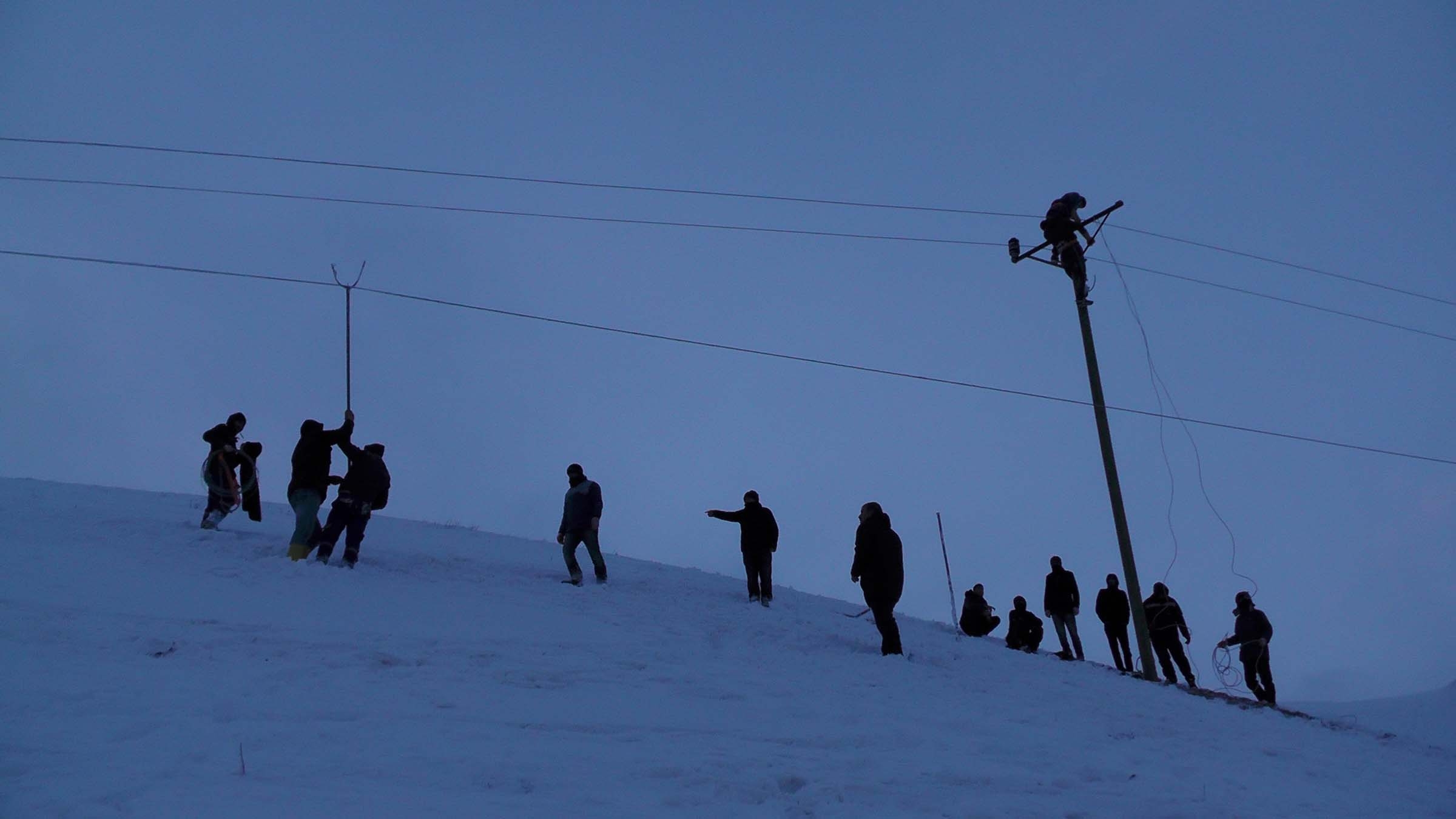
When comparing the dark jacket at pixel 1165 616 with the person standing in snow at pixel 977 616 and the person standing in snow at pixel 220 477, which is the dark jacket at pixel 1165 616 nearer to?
the person standing in snow at pixel 977 616

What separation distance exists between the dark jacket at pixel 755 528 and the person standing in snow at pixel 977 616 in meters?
5.04

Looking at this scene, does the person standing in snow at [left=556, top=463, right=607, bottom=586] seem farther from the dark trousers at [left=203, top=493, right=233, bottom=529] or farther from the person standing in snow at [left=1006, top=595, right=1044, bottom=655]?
the person standing in snow at [left=1006, top=595, right=1044, bottom=655]

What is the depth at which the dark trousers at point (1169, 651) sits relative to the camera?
15414mm

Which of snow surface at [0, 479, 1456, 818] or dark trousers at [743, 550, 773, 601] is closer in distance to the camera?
snow surface at [0, 479, 1456, 818]

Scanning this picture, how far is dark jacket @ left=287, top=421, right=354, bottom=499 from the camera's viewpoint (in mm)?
Answer: 11758

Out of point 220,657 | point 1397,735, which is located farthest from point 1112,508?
point 220,657

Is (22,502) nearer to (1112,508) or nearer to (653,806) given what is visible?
(653,806)

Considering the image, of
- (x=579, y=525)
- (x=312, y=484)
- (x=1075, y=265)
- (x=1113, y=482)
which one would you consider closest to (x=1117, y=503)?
(x=1113, y=482)

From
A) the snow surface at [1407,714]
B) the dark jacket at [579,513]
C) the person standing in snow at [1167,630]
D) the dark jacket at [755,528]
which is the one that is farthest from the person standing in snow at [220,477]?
the snow surface at [1407,714]

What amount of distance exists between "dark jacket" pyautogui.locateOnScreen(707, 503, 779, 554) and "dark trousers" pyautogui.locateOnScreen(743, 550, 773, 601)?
8cm

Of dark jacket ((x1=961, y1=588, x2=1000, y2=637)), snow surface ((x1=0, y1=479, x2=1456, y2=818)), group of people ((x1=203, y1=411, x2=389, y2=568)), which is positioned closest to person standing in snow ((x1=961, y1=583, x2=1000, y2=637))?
dark jacket ((x1=961, y1=588, x2=1000, y2=637))

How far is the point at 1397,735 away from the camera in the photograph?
13.1 metres

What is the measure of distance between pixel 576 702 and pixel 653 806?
2292mm

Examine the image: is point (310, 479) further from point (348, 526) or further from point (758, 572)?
point (758, 572)
